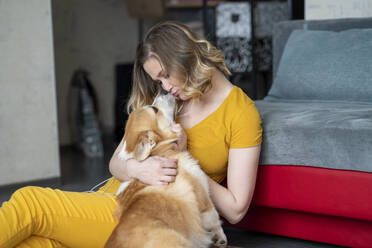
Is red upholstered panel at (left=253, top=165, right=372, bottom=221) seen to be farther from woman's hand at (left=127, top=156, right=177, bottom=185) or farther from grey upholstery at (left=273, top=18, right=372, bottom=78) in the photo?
grey upholstery at (left=273, top=18, right=372, bottom=78)

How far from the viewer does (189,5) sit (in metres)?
6.06

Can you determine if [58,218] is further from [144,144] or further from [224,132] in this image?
[224,132]

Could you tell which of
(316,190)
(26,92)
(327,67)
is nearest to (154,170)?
(316,190)

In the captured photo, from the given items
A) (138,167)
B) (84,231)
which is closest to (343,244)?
(138,167)

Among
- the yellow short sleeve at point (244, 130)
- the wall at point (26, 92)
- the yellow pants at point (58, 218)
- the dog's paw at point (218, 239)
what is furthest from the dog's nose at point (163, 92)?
the wall at point (26, 92)

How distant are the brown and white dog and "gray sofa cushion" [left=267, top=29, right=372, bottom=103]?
1.06 meters

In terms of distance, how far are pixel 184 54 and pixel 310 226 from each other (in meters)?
1.01

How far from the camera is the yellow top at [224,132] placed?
5.79ft

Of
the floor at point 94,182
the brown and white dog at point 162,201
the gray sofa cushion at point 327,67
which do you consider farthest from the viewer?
the gray sofa cushion at point 327,67

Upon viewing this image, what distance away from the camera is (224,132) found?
1.79m

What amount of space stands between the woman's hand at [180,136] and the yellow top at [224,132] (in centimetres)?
10

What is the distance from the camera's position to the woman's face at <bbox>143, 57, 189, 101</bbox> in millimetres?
1667

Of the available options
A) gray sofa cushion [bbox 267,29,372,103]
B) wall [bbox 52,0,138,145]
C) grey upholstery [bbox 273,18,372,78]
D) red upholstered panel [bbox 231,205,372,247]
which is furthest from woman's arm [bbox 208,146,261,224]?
wall [bbox 52,0,138,145]

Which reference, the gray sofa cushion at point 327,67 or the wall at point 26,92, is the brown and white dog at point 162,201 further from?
the wall at point 26,92
